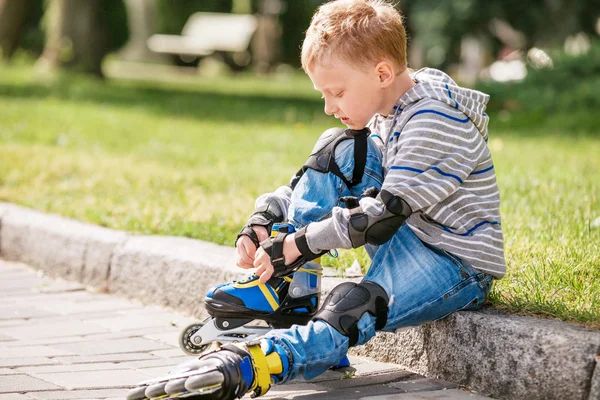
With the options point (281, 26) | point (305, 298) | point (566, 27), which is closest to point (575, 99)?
point (566, 27)

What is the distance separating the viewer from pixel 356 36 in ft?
8.77

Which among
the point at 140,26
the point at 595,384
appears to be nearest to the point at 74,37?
the point at 595,384

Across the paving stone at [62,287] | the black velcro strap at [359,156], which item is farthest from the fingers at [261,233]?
the paving stone at [62,287]

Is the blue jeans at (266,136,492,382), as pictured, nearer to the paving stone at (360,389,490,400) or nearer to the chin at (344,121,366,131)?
the chin at (344,121,366,131)

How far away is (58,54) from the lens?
12.8m

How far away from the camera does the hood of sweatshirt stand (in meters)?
2.71

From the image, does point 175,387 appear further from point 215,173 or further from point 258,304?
point 215,173

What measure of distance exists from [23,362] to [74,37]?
10502mm

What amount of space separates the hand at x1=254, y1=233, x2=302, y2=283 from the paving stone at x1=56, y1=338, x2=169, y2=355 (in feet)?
2.20

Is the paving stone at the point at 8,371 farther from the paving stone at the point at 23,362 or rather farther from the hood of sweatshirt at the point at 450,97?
the hood of sweatshirt at the point at 450,97

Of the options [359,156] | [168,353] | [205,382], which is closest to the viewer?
[205,382]

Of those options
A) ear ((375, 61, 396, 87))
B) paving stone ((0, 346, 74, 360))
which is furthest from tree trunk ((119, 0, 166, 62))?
ear ((375, 61, 396, 87))

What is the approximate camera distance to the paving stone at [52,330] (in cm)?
330

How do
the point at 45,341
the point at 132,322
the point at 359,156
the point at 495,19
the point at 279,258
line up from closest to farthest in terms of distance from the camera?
the point at 279,258, the point at 359,156, the point at 45,341, the point at 132,322, the point at 495,19
